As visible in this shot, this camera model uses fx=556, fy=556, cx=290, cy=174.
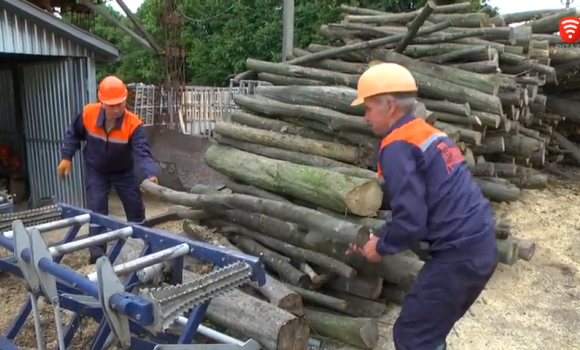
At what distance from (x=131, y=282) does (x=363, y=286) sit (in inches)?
75.7

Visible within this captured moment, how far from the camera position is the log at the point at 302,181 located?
Result: 456 centimetres

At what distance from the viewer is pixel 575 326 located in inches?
195

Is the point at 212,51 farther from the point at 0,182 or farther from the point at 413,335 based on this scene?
the point at 413,335

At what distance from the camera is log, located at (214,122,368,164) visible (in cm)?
551

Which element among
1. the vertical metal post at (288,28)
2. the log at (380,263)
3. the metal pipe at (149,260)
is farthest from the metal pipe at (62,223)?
the vertical metal post at (288,28)

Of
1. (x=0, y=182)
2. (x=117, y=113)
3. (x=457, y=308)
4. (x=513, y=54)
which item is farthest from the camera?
(x=0, y=182)

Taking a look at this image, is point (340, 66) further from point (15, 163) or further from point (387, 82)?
point (15, 163)

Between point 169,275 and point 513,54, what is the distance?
5615 mm

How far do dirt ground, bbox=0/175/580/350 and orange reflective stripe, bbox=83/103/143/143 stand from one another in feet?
4.47

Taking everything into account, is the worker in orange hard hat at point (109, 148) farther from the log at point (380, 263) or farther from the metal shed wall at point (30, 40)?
the metal shed wall at point (30, 40)

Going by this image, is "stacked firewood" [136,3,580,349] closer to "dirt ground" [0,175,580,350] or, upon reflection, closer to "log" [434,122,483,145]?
"log" [434,122,483,145]

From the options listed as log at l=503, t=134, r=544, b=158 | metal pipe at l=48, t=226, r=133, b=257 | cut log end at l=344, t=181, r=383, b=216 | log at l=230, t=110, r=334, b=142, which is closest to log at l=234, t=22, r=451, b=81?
log at l=230, t=110, r=334, b=142

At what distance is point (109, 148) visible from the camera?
5672 millimetres

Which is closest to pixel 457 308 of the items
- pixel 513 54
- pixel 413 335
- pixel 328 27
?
pixel 413 335
